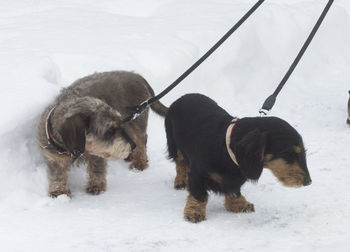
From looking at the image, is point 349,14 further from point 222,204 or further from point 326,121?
point 222,204

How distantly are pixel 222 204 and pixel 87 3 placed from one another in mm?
7496

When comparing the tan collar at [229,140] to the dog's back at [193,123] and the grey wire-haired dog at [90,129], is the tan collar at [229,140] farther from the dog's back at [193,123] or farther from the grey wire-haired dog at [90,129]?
the grey wire-haired dog at [90,129]

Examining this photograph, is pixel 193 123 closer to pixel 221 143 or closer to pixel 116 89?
pixel 221 143

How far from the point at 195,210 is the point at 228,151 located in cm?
70

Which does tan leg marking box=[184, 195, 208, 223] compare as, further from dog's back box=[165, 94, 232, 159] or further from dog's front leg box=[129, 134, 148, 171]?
dog's front leg box=[129, 134, 148, 171]

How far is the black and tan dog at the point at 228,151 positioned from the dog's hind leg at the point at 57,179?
3.91ft

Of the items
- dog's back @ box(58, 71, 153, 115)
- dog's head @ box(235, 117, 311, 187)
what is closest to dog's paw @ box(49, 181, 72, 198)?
dog's back @ box(58, 71, 153, 115)

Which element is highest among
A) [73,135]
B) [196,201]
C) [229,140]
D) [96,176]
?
[229,140]

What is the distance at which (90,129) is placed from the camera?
180 inches

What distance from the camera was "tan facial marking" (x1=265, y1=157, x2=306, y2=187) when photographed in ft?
12.8

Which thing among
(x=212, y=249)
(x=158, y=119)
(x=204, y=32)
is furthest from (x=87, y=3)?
(x=212, y=249)

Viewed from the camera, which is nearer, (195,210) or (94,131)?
(195,210)

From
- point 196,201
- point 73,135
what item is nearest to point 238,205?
point 196,201

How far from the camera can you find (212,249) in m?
3.88
